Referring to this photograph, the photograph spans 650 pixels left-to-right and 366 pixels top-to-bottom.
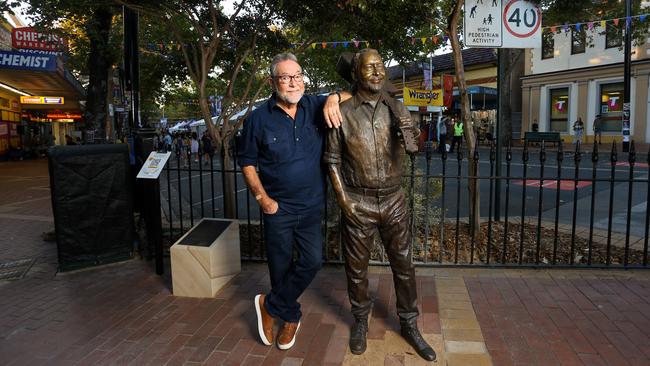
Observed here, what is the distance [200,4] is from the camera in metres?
5.67

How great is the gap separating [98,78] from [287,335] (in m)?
6.83

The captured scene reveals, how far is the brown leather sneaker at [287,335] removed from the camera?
2975 mm

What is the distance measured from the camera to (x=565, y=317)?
3340 millimetres

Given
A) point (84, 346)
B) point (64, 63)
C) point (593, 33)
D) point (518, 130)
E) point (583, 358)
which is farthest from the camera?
point (518, 130)

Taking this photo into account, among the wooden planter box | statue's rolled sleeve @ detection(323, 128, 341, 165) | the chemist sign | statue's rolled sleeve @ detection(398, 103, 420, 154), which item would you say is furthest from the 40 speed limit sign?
the wooden planter box

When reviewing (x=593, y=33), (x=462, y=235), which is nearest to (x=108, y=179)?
(x=462, y=235)

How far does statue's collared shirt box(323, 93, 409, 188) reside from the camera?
2.81 metres

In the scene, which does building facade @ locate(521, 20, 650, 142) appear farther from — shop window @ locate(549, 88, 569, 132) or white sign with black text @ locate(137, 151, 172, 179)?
white sign with black text @ locate(137, 151, 172, 179)

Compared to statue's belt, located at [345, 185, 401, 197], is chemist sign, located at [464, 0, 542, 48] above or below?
above

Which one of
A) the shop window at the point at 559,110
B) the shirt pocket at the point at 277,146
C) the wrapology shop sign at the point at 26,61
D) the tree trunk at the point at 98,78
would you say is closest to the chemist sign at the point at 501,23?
the shirt pocket at the point at 277,146

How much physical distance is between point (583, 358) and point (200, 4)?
213 inches

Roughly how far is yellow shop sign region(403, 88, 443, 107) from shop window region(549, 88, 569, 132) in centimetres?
1462

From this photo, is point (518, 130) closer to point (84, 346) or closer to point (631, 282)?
point (631, 282)

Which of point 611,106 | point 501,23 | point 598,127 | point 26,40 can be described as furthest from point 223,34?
point 611,106
